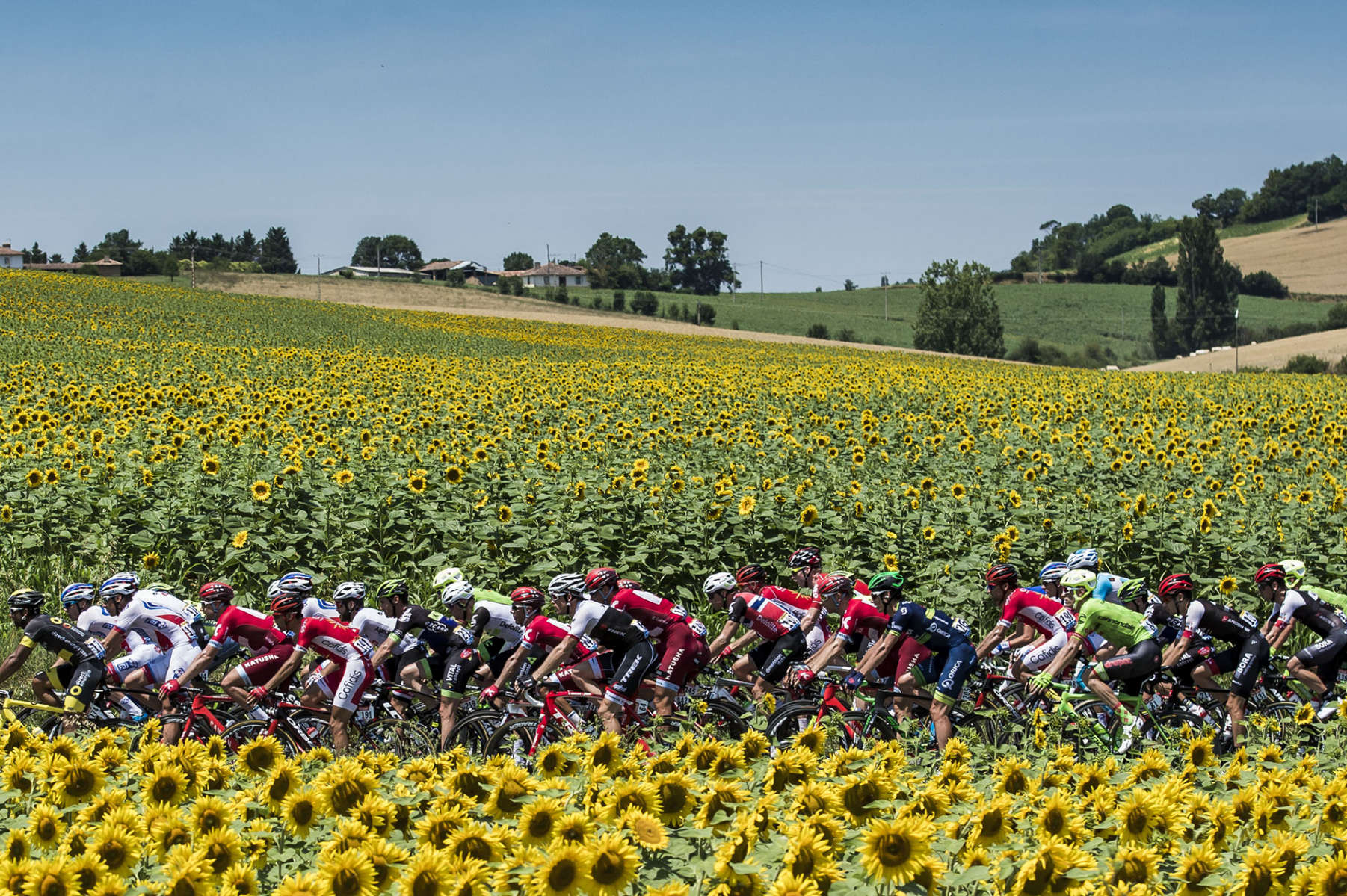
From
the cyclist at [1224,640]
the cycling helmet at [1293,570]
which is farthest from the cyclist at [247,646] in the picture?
the cycling helmet at [1293,570]

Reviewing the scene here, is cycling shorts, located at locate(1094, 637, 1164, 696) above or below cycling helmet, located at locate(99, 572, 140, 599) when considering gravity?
below

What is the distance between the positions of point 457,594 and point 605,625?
1.44 m

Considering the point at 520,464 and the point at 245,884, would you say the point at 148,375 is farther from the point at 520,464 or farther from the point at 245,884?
the point at 245,884

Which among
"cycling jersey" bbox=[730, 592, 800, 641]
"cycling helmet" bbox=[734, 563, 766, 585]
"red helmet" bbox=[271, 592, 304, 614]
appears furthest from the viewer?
"cycling helmet" bbox=[734, 563, 766, 585]

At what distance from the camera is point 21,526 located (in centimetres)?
1513

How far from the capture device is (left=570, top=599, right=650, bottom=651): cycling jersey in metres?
10.4

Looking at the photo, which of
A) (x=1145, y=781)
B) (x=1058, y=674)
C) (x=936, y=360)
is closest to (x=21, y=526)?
(x=1058, y=674)

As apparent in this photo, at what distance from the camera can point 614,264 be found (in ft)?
542

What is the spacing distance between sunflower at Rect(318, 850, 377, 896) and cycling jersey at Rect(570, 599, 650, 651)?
229 inches

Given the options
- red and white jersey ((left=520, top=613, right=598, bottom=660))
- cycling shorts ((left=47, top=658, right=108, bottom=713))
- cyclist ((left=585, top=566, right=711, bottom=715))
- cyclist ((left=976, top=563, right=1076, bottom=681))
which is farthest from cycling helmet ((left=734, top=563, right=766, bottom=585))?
cycling shorts ((left=47, top=658, right=108, bottom=713))

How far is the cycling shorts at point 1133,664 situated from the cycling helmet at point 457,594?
542 cm

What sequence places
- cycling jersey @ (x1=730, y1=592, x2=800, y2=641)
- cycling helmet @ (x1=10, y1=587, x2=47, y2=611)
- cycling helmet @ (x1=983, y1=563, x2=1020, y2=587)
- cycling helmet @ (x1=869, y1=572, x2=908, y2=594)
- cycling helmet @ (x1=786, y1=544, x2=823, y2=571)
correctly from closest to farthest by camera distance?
cycling helmet @ (x1=10, y1=587, x2=47, y2=611) < cycling helmet @ (x1=869, y1=572, x2=908, y2=594) < cycling jersey @ (x1=730, y1=592, x2=800, y2=641) < cycling helmet @ (x1=983, y1=563, x2=1020, y2=587) < cycling helmet @ (x1=786, y1=544, x2=823, y2=571)

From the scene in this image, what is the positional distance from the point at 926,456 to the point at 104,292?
5265 centimetres

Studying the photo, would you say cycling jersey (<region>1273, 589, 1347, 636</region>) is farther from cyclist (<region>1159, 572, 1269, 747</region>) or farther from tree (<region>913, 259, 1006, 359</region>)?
tree (<region>913, 259, 1006, 359</region>)
